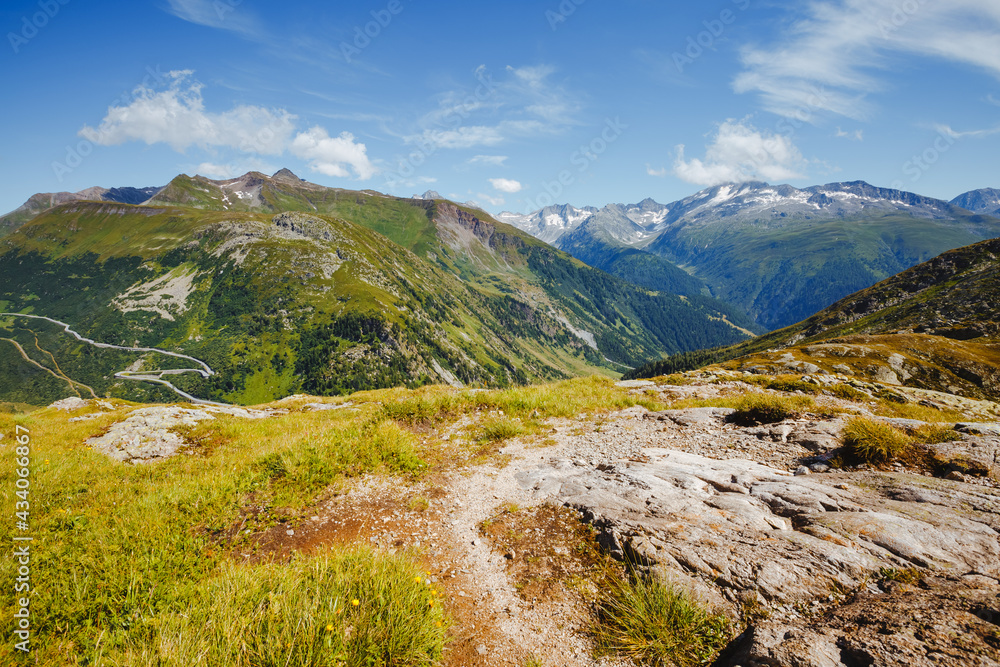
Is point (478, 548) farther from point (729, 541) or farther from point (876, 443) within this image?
point (876, 443)

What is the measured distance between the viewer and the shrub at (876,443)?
9.30 meters

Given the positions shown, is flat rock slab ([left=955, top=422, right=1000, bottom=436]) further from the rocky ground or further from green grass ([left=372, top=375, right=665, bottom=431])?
green grass ([left=372, top=375, right=665, bottom=431])

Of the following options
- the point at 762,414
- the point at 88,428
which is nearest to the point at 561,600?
the point at 762,414

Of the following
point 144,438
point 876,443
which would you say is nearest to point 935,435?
point 876,443

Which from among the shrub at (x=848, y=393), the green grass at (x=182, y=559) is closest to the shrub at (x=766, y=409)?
the shrub at (x=848, y=393)

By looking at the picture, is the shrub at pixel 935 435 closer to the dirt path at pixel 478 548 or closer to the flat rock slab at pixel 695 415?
the flat rock slab at pixel 695 415

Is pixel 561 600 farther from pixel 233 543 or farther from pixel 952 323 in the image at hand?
pixel 952 323

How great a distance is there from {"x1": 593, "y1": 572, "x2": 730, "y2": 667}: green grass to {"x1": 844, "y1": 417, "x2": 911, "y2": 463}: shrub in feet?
23.8

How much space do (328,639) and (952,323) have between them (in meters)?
142

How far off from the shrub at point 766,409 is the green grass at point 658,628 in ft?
32.8

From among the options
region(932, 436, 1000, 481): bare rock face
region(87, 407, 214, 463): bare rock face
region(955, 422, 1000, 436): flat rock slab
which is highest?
region(955, 422, 1000, 436): flat rock slab

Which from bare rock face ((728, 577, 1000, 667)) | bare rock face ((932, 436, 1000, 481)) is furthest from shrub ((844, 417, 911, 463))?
bare rock face ((728, 577, 1000, 667))

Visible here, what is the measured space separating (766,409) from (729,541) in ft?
28.7

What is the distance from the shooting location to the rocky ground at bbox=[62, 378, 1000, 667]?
459 cm
